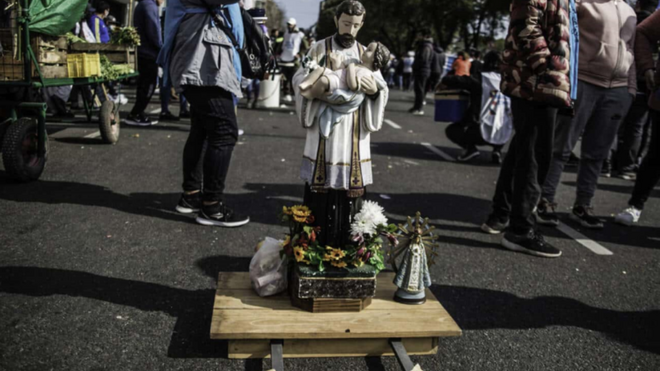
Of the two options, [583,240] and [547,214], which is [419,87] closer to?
[547,214]

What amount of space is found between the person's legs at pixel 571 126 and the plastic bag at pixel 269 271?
283 centimetres

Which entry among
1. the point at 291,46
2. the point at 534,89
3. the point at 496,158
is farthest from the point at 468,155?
the point at 291,46

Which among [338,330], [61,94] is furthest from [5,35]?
[338,330]

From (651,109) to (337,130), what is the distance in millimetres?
3900

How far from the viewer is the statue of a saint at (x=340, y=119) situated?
2.88 meters

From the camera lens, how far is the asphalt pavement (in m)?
2.86

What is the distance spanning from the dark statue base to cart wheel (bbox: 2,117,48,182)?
3548 mm

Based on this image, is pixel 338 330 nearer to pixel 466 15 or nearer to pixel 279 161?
pixel 279 161

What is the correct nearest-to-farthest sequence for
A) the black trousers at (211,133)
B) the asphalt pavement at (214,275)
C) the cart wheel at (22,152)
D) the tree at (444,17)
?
the asphalt pavement at (214,275) → the black trousers at (211,133) → the cart wheel at (22,152) → the tree at (444,17)

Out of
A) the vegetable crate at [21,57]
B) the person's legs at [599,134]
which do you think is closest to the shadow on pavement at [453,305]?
the person's legs at [599,134]

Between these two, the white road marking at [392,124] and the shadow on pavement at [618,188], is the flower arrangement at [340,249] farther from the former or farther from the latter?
the white road marking at [392,124]

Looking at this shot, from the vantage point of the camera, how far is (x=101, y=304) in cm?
320

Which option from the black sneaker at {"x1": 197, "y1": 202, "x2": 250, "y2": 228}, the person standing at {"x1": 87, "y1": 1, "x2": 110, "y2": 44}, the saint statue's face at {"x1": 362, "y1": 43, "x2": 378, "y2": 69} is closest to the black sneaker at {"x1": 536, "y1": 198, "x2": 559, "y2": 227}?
the black sneaker at {"x1": 197, "y1": 202, "x2": 250, "y2": 228}

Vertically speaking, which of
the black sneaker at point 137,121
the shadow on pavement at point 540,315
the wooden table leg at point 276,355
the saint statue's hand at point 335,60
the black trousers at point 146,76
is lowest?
the shadow on pavement at point 540,315
